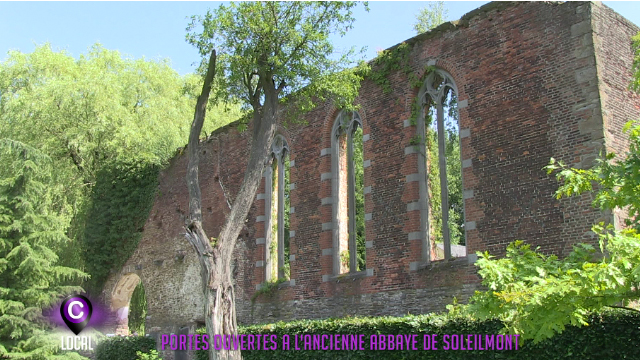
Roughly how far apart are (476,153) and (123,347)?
39.6ft

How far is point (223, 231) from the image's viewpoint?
11961 millimetres

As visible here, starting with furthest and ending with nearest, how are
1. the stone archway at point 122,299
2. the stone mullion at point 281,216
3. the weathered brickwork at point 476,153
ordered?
the stone archway at point 122,299
the stone mullion at point 281,216
the weathered brickwork at point 476,153

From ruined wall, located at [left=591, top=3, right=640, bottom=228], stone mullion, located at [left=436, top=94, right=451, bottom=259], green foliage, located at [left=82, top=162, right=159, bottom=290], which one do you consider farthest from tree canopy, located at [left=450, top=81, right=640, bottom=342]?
green foliage, located at [left=82, top=162, right=159, bottom=290]

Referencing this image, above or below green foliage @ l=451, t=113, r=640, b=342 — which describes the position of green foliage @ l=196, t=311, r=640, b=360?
below

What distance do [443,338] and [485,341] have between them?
77cm

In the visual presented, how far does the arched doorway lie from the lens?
20.9 m

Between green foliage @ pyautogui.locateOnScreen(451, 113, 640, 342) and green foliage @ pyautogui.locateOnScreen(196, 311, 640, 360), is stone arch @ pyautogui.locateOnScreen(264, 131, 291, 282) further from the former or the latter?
green foliage @ pyautogui.locateOnScreen(451, 113, 640, 342)

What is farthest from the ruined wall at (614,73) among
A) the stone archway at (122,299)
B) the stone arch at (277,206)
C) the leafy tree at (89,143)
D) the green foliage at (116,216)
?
the stone archway at (122,299)

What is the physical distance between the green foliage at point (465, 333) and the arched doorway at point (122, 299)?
8037 mm

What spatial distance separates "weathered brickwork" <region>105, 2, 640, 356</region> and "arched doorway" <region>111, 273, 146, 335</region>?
5396mm

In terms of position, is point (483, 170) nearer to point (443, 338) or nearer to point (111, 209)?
point (443, 338)

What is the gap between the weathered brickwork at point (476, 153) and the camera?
1097 cm

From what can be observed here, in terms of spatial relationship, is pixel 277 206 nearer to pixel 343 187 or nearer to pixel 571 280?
pixel 343 187

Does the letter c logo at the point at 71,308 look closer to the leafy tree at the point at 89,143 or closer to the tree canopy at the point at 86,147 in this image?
the tree canopy at the point at 86,147
